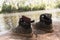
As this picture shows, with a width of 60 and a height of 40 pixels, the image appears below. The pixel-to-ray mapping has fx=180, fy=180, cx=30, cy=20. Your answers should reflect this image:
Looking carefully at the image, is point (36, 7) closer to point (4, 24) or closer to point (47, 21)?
point (4, 24)

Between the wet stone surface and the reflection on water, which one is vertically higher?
the reflection on water

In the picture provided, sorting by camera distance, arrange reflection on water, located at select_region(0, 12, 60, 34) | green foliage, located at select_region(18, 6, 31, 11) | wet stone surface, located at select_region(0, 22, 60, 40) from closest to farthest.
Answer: wet stone surface, located at select_region(0, 22, 60, 40), reflection on water, located at select_region(0, 12, 60, 34), green foliage, located at select_region(18, 6, 31, 11)

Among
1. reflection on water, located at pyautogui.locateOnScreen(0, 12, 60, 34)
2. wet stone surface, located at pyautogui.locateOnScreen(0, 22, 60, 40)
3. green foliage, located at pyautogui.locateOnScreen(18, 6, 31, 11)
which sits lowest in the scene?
wet stone surface, located at pyautogui.locateOnScreen(0, 22, 60, 40)

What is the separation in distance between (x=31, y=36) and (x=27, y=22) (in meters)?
0.10

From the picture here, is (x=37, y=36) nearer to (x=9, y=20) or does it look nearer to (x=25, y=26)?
(x=25, y=26)

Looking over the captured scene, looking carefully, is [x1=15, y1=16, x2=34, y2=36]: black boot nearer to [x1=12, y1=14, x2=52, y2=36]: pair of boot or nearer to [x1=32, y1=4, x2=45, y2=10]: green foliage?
[x1=12, y1=14, x2=52, y2=36]: pair of boot

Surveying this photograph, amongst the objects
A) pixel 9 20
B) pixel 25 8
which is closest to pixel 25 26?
pixel 9 20

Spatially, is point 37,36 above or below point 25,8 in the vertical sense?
below

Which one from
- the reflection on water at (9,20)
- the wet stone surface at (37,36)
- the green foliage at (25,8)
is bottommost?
the wet stone surface at (37,36)

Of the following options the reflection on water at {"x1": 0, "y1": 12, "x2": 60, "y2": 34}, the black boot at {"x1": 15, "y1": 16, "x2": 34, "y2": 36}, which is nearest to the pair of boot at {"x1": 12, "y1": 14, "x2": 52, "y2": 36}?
the black boot at {"x1": 15, "y1": 16, "x2": 34, "y2": 36}

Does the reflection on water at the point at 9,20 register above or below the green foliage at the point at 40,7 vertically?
below

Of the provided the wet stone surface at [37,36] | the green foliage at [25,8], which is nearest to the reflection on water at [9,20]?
the green foliage at [25,8]

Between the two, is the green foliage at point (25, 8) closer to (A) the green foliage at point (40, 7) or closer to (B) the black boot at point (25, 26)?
(A) the green foliage at point (40, 7)

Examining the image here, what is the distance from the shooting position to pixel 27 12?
1.88 m
